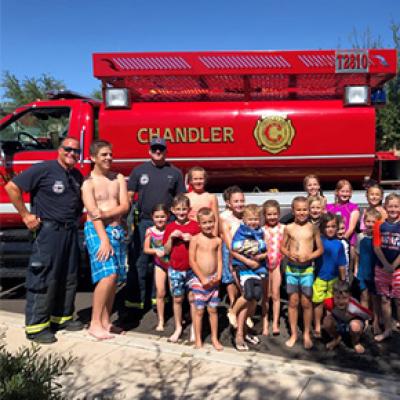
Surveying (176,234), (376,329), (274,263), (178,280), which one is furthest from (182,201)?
(376,329)

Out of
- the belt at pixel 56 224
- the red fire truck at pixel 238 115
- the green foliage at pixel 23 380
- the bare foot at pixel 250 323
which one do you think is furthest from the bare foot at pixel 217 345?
the red fire truck at pixel 238 115

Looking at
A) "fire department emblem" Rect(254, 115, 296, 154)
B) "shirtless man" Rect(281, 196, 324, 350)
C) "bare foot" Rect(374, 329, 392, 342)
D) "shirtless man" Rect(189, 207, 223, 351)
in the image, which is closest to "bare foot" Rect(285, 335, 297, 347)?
"shirtless man" Rect(281, 196, 324, 350)

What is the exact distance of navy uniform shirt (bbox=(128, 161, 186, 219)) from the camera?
4.23 metres

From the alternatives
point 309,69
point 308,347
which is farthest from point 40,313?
point 309,69

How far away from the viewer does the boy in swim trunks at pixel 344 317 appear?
11.6 feet

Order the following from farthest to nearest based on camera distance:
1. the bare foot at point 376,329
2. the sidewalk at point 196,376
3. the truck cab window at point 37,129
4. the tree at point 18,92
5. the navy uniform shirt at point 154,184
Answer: the tree at point 18,92 < the truck cab window at point 37,129 < the navy uniform shirt at point 154,184 < the bare foot at point 376,329 < the sidewalk at point 196,376

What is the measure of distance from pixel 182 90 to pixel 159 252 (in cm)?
228

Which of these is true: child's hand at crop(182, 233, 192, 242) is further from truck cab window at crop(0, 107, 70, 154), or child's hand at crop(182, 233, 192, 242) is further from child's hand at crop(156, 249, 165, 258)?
truck cab window at crop(0, 107, 70, 154)

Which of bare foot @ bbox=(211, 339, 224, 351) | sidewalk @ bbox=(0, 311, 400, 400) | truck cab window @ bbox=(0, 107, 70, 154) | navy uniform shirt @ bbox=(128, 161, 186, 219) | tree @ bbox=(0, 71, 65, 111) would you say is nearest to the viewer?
sidewalk @ bbox=(0, 311, 400, 400)

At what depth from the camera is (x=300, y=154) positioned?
16.0ft

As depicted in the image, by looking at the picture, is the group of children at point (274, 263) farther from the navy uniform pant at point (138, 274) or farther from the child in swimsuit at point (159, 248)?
the navy uniform pant at point (138, 274)

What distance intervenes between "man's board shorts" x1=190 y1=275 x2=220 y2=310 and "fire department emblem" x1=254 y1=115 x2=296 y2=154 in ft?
6.62

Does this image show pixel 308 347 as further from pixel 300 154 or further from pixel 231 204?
pixel 300 154

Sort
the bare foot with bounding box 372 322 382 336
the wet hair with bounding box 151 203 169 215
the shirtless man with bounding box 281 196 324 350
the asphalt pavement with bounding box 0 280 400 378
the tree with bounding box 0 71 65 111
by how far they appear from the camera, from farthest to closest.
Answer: the tree with bounding box 0 71 65 111
the wet hair with bounding box 151 203 169 215
the bare foot with bounding box 372 322 382 336
the shirtless man with bounding box 281 196 324 350
the asphalt pavement with bounding box 0 280 400 378
